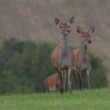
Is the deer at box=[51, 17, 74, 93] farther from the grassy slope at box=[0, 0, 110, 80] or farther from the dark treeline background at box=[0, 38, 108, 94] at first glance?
the grassy slope at box=[0, 0, 110, 80]

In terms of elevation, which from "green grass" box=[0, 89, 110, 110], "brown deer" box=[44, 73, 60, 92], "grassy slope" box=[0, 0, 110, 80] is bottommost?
"green grass" box=[0, 89, 110, 110]

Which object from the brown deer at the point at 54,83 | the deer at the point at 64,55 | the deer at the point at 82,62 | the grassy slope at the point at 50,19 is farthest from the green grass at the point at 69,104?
the grassy slope at the point at 50,19

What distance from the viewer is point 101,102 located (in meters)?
16.0

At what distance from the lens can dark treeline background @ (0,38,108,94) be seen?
2378 inches

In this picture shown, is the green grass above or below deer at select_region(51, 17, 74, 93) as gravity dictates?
below

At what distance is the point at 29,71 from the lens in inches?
2571

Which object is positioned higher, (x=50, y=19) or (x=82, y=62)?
(x=50, y=19)

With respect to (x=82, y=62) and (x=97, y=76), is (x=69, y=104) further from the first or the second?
(x=97, y=76)

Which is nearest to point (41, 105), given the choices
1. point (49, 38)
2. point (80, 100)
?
point (80, 100)

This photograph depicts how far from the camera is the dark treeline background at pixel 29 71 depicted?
2378 inches

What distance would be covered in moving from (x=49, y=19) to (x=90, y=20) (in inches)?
446

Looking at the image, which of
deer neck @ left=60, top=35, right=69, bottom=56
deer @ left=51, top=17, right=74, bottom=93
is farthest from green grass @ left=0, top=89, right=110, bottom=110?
deer neck @ left=60, top=35, right=69, bottom=56

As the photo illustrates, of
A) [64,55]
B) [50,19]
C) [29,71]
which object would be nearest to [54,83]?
[64,55]

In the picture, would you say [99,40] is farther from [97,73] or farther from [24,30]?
[97,73]
